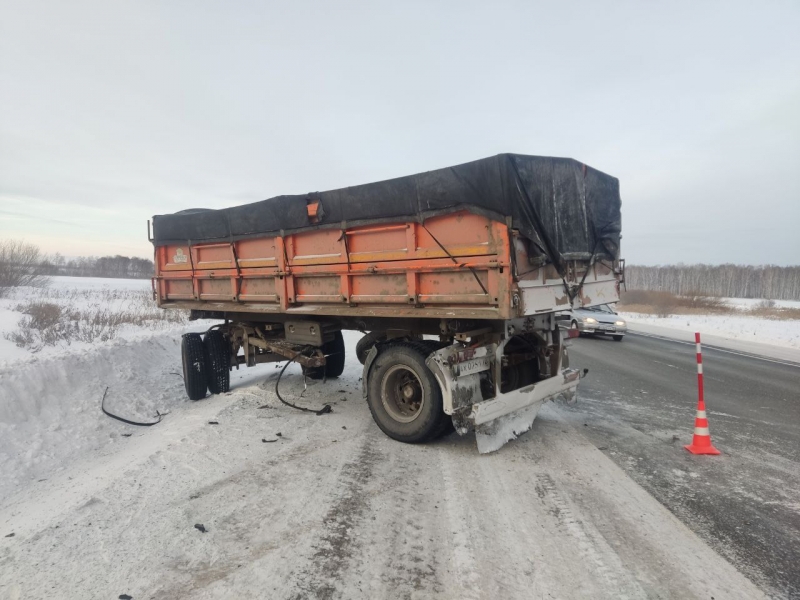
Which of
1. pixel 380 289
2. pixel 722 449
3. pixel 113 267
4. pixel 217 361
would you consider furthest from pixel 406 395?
pixel 113 267

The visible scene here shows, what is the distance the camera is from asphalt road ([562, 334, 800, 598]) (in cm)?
300

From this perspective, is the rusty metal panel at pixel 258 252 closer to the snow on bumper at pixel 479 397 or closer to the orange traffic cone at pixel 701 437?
the snow on bumper at pixel 479 397

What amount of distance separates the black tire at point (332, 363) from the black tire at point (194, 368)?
166 cm

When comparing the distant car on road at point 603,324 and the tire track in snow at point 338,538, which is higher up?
the distant car on road at point 603,324

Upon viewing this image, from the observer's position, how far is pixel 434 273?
450 centimetres

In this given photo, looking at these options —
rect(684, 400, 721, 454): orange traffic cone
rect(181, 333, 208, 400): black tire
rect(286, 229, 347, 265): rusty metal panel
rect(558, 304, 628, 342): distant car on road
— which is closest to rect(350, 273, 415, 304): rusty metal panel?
rect(286, 229, 347, 265): rusty metal panel

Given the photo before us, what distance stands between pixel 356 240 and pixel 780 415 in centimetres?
628

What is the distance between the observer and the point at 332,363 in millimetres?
7789

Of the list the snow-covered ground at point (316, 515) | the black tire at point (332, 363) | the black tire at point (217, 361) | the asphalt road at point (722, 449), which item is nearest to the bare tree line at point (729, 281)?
the asphalt road at point (722, 449)

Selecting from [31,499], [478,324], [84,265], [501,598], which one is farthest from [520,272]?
[84,265]

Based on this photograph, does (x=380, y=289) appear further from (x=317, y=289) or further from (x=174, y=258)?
(x=174, y=258)

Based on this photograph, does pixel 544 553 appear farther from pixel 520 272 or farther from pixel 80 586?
pixel 80 586

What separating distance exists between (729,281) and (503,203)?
93.3 metres

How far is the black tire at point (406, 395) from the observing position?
456cm
